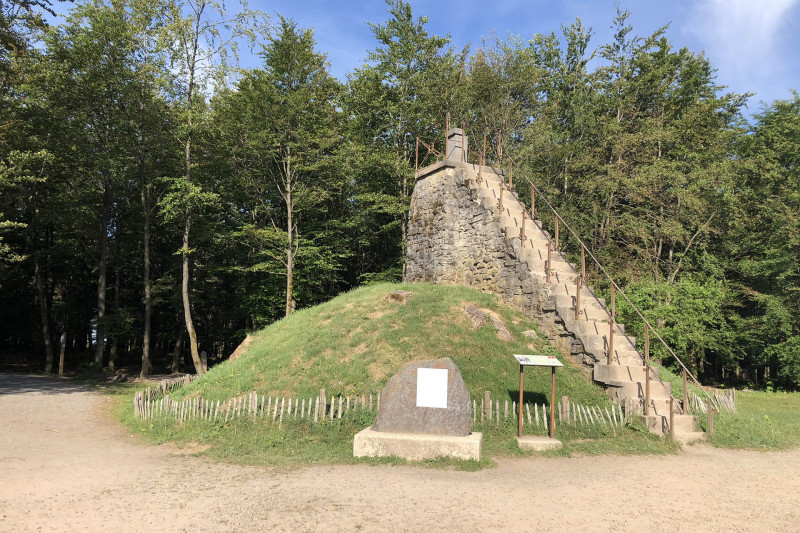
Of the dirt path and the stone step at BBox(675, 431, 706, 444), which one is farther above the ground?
the stone step at BBox(675, 431, 706, 444)

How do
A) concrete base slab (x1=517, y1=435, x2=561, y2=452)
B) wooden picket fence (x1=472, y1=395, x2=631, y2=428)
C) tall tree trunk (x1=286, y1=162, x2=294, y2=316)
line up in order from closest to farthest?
1. concrete base slab (x1=517, y1=435, x2=561, y2=452)
2. wooden picket fence (x1=472, y1=395, x2=631, y2=428)
3. tall tree trunk (x1=286, y1=162, x2=294, y2=316)

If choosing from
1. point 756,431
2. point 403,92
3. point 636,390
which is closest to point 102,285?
point 403,92

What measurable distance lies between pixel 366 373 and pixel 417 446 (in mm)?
3056

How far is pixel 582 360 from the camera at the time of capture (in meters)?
10.6

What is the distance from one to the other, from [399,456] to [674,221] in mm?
20814

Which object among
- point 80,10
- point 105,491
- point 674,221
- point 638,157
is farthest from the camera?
point 638,157

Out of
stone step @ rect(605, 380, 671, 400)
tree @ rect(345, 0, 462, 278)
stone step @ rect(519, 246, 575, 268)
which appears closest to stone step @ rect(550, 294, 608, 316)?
stone step @ rect(519, 246, 575, 268)

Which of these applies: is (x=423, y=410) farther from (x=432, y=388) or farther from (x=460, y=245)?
(x=460, y=245)

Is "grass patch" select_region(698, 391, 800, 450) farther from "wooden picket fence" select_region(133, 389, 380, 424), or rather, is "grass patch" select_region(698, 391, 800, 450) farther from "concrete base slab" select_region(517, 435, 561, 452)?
"wooden picket fence" select_region(133, 389, 380, 424)

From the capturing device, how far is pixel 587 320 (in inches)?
430

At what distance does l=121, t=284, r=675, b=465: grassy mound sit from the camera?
809 cm

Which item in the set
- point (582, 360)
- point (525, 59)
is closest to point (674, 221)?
point (525, 59)

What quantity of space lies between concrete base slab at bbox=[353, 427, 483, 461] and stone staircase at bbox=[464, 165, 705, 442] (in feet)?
13.5

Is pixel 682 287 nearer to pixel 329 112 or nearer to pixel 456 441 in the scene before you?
pixel 456 441
